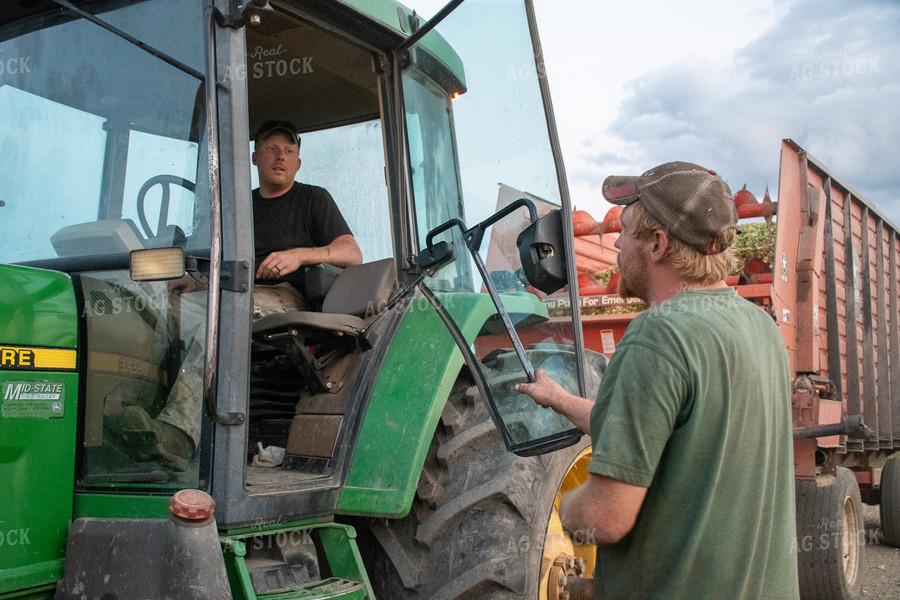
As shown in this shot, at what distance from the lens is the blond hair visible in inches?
64.6

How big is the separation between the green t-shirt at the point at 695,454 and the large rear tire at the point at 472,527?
94 centimetres

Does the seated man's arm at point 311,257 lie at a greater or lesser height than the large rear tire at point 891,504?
greater

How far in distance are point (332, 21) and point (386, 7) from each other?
0.70 ft

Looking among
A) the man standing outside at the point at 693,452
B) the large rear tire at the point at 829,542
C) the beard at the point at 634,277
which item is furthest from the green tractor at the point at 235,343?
the large rear tire at the point at 829,542

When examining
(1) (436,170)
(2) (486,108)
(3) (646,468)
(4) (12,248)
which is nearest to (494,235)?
(2) (486,108)

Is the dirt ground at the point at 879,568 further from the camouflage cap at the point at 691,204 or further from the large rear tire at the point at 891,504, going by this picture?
the camouflage cap at the point at 691,204

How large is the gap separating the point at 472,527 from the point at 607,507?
1.15 m

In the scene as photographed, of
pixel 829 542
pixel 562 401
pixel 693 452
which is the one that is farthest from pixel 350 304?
pixel 829 542

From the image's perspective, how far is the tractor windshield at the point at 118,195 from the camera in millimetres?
2346

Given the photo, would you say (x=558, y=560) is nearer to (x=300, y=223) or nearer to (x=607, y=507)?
(x=607, y=507)

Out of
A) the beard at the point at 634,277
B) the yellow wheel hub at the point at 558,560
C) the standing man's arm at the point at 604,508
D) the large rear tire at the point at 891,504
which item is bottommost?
the large rear tire at the point at 891,504

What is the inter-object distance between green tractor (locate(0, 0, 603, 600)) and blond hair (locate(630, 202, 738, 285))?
1.64 feet

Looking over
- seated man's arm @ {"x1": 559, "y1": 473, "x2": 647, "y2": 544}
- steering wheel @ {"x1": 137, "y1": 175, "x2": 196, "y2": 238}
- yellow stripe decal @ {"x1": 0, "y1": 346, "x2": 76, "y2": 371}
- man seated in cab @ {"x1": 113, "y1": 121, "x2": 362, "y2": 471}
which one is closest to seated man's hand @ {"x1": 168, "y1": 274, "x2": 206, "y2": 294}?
man seated in cab @ {"x1": 113, "y1": 121, "x2": 362, "y2": 471}

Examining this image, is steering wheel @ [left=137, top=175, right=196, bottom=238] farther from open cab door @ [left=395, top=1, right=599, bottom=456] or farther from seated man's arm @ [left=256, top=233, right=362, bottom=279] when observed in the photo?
open cab door @ [left=395, top=1, right=599, bottom=456]
